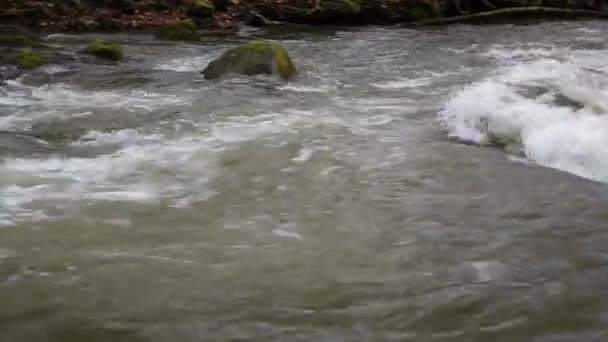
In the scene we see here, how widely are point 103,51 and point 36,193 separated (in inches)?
253

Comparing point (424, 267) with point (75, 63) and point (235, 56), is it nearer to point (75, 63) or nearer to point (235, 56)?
point (235, 56)

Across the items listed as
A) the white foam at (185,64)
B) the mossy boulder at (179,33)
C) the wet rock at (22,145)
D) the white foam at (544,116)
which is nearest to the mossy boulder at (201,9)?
the mossy boulder at (179,33)

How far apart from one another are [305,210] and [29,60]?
687cm

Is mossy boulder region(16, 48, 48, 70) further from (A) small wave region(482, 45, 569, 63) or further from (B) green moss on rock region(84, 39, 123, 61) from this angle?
(A) small wave region(482, 45, 569, 63)

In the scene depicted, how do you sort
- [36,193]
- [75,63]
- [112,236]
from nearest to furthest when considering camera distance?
[112,236], [36,193], [75,63]

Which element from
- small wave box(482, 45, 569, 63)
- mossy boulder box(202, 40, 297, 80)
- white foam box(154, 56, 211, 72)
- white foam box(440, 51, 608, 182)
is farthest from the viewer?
small wave box(482, 45, 569, 63)

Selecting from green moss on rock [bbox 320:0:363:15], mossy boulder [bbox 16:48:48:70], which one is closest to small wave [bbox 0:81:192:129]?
mossy boulder [bbox 16:48:48:70]

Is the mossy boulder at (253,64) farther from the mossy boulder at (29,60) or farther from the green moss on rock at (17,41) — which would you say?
the green moss on rock at (17,41)

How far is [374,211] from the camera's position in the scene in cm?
503

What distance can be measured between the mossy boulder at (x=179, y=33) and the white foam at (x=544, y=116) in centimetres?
633

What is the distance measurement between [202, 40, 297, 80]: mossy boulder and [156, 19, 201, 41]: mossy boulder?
4.12 meters

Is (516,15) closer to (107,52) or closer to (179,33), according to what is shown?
(179,33)

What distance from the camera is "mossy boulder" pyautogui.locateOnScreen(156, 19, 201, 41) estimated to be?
14047 millimetres

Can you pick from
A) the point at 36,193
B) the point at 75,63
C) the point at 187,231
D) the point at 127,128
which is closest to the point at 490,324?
the point at 187,231
